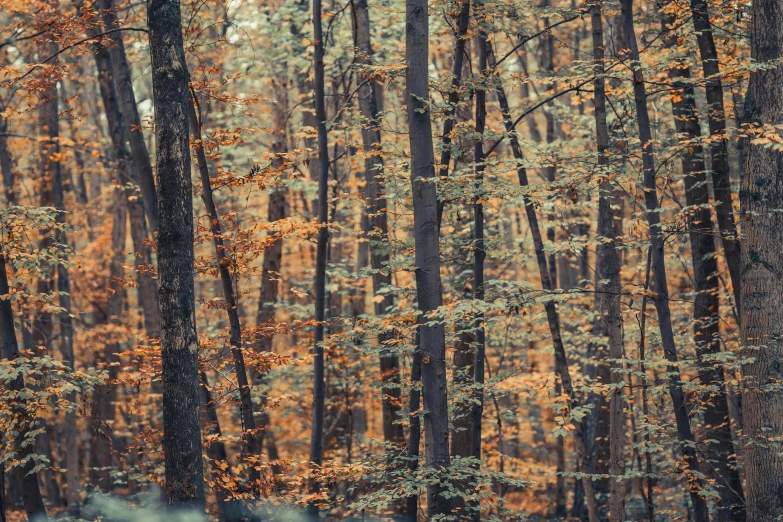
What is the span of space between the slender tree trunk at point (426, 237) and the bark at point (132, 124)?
14.1 ft

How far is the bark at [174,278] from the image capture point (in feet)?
25.7

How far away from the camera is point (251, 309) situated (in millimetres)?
31531

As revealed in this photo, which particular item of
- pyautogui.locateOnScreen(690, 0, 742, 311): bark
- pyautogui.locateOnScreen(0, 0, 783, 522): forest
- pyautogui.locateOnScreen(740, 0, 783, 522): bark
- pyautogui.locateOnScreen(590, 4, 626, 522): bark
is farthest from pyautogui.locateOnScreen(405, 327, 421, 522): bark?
pyautogui.locateOnScreen(690, 0, 742, 311): bark

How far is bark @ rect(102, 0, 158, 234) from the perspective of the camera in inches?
450

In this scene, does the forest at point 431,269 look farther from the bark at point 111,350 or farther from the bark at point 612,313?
the bark at point 111,350

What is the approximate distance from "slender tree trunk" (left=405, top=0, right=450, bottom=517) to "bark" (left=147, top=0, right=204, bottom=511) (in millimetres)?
2883

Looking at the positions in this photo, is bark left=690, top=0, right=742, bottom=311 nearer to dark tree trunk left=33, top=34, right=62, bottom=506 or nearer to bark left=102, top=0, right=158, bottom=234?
bark left=102, top=0, right=158, bottom=234

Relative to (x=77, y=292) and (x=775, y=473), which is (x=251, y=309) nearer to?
(x=77, y=292)

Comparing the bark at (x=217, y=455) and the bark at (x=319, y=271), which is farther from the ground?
the bark at (x=319, y=271)

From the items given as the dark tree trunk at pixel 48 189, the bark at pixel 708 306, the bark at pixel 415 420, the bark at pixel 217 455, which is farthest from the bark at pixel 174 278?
the dark tree trunk at pixel 48 189

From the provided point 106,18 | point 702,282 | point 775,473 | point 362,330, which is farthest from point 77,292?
point 775,473

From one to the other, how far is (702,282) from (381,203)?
687 centimetres

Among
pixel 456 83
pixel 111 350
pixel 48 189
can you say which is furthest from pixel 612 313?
pixel 111 350

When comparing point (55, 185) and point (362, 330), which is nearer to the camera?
point (362, 330)
